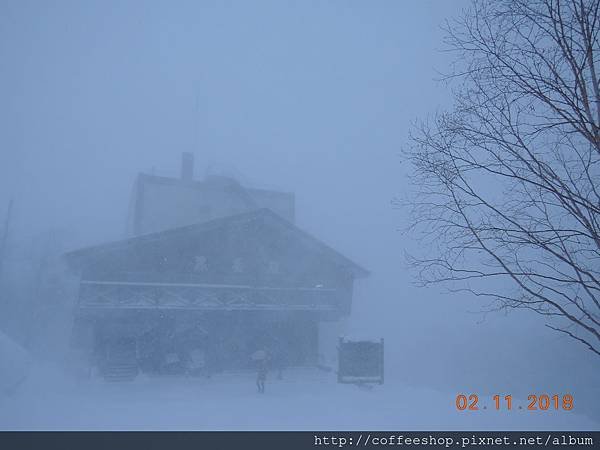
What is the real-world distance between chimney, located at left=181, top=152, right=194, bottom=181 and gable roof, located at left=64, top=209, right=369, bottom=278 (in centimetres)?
1069

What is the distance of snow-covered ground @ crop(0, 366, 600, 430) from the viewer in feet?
28.6

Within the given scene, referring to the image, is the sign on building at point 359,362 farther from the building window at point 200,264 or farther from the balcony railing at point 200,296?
the building window at point 200,264

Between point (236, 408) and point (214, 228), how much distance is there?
8.55 meters

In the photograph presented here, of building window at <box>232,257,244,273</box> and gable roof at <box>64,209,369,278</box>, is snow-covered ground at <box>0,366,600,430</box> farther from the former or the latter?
building window at <box>232,257,244,273</box>

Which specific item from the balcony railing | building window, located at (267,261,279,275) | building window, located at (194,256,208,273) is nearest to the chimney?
building window, located at (194,256,208,273)

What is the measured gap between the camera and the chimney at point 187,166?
2591 centimetres

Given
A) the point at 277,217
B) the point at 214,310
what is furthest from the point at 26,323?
the point at 277,217

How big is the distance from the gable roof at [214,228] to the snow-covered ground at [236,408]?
4460mm

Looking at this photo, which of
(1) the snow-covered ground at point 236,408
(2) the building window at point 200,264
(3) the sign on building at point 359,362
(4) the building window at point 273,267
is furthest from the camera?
(4) the building window at point 273,267

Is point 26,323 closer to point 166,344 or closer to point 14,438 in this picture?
point 166,344

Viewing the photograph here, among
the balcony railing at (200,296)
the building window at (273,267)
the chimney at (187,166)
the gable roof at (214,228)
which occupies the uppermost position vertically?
the chimney at (187,166)

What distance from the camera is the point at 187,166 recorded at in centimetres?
2633

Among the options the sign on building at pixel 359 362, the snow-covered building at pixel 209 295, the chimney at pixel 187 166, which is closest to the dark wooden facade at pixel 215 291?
the snow-covered building at pixel 209 295

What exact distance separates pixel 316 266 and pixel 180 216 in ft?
36.4
